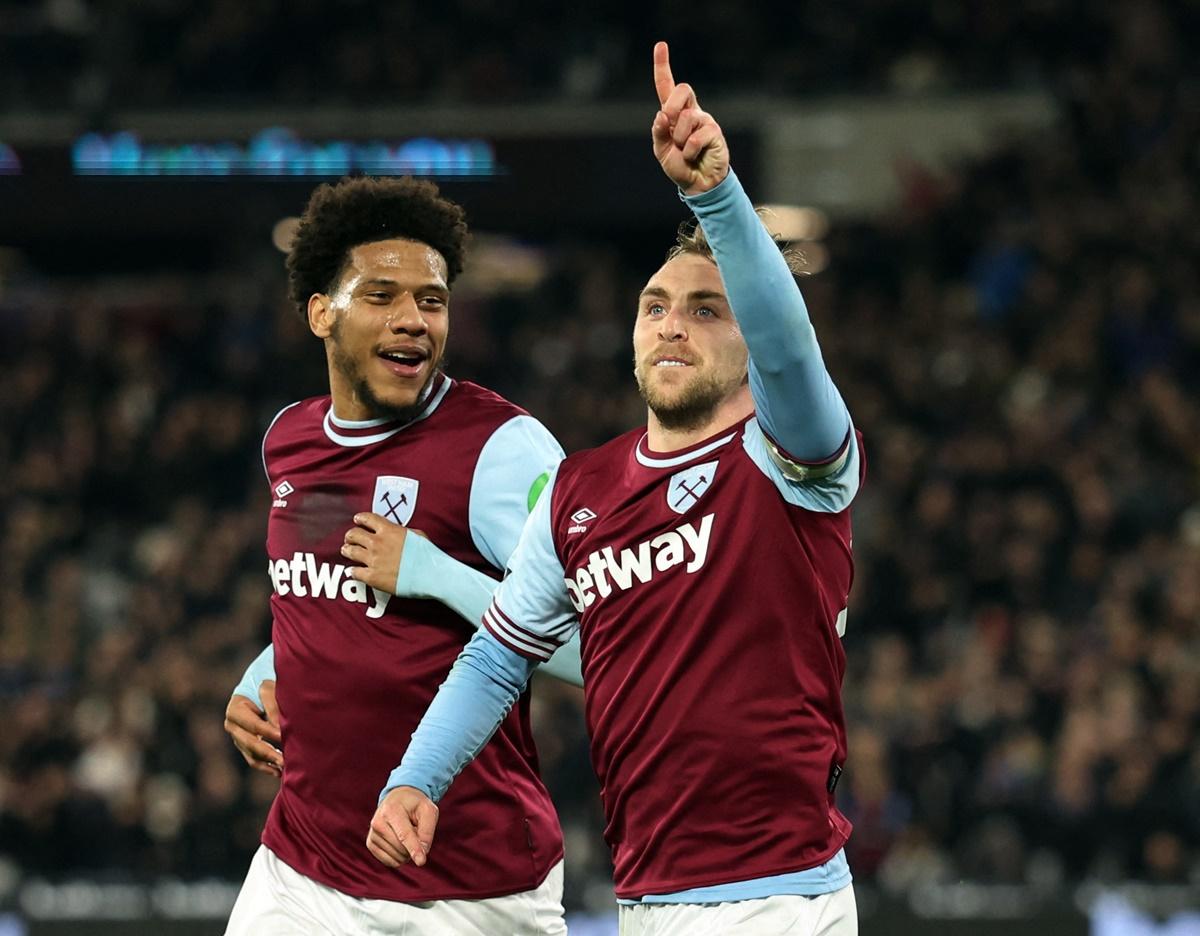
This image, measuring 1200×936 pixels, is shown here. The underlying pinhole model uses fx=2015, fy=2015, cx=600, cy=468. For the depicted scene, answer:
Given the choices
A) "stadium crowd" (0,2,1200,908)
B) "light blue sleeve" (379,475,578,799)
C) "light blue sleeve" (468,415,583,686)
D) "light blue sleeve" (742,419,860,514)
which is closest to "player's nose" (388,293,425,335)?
"light blue sleeve" (468,415,583,686)

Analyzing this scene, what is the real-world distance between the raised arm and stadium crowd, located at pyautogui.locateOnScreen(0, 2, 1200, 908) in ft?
17.4

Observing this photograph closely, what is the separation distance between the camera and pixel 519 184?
14289mm

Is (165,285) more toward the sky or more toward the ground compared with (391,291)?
more toward the sky

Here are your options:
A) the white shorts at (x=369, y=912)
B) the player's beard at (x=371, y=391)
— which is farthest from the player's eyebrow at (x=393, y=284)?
the white shorts at (x=369, y=912)

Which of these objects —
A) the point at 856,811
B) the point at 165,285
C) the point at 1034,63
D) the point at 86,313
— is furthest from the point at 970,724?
the point at 165,285

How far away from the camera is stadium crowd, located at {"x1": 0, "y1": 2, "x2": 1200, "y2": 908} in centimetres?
978

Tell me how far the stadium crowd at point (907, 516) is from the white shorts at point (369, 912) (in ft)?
13.4

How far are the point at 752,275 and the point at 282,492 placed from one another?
5.24 ft

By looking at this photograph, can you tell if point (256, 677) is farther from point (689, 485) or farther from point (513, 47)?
point (513, 47)

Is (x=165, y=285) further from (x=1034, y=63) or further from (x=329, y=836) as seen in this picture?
(x=329, y=836)

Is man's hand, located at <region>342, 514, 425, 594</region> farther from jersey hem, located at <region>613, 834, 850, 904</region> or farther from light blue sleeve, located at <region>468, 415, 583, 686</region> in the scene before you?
jersey hem, located at <region>613, 834, 850, 904</region>

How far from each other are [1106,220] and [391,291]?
9539 millimetres

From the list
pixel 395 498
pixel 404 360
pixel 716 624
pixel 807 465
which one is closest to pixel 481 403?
pixel 404 360

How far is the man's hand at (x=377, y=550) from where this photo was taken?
13.9 ft
